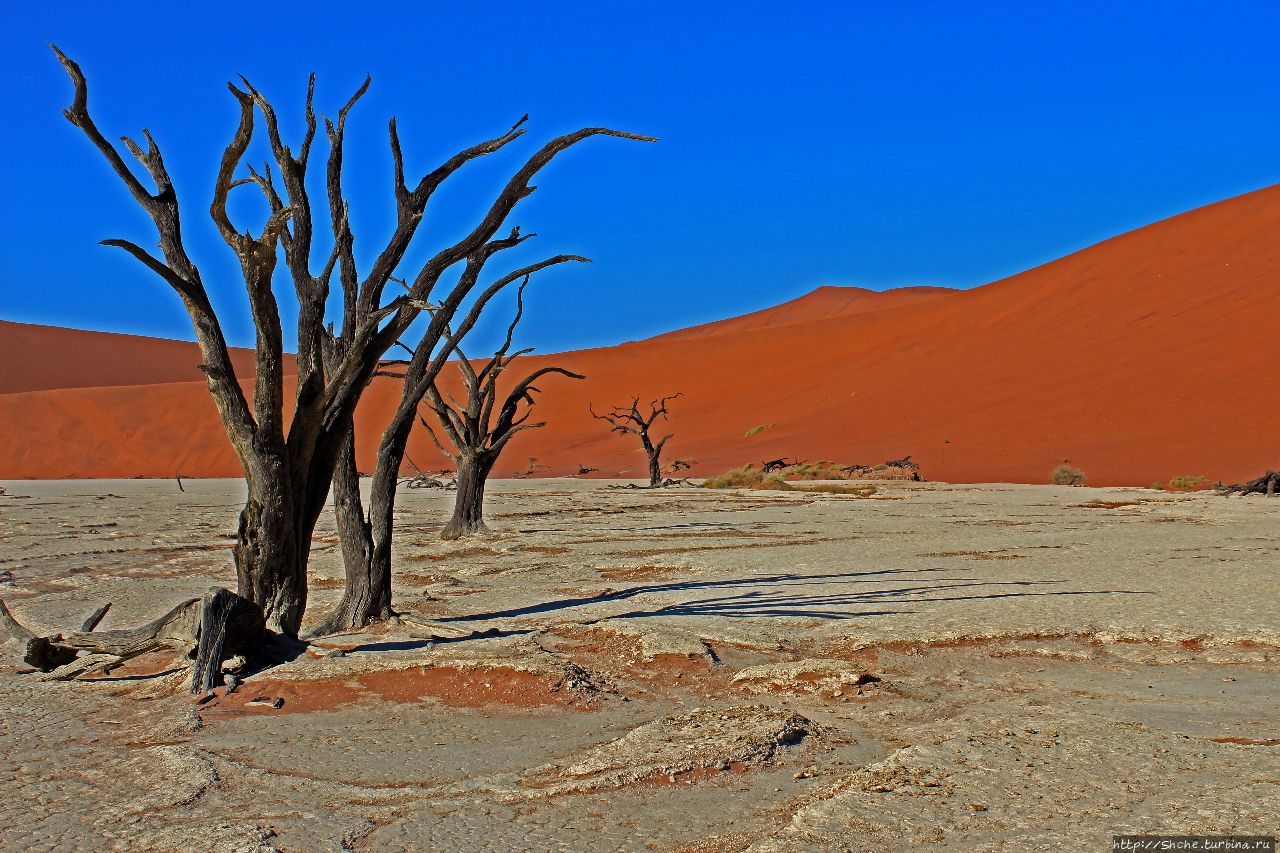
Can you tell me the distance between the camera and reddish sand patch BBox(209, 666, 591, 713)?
18.0 feet

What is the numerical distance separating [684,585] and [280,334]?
435cm

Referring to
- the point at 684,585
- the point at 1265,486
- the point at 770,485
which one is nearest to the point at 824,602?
the point at 684,585

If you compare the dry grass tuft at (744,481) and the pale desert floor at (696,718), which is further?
the dry grass tuft at (744,481)

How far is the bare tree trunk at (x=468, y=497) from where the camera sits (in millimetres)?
14867

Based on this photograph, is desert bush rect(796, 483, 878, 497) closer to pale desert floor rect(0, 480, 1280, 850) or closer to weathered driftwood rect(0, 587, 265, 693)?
pale desert floor rect(0, 480, 1280, 850)

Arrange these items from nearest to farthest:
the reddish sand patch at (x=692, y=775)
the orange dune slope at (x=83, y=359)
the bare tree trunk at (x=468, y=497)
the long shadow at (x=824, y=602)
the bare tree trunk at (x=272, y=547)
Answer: the reddish sand patch at (x=692, y=775), the bare tree trunk at (x=272, y=547), the long shadow at (x=824, y=602), the bare tree trunk at (x=468, y=497), the orange dune slope at (x=83, y=359)

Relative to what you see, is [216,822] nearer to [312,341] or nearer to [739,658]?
[739,658]

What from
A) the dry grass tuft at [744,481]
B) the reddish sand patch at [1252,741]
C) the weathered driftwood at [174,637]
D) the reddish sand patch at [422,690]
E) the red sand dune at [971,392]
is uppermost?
the red sand dune at [971,392]

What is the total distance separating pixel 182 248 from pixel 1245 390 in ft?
118

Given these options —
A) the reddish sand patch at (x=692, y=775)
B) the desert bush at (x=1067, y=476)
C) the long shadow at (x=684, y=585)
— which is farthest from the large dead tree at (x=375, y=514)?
the desert bush at (x=1067, y=476)

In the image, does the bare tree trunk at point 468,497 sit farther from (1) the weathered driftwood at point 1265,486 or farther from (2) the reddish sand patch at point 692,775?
(1) the weathered driftwood at point 1265,486

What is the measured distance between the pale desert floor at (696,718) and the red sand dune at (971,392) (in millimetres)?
22413

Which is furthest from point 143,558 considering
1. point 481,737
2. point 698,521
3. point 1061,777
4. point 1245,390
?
point 1245,390

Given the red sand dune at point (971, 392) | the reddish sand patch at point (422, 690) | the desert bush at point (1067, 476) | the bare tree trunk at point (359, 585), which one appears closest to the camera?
the reddish sand patch at point (422, 690)
